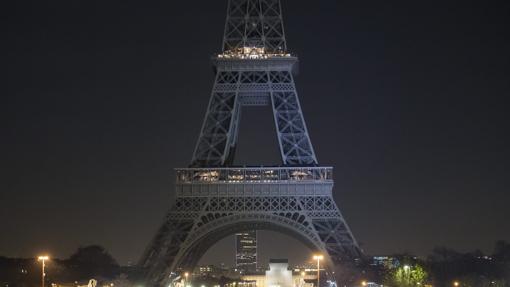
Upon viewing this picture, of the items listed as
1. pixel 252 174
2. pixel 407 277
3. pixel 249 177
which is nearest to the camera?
pixel 407 277

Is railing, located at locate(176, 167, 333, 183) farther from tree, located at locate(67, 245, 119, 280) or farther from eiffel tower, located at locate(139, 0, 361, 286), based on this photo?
tree, located at locate(67, 245, 119, 280)

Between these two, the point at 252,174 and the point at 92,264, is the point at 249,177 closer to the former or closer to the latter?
the point at 252,174

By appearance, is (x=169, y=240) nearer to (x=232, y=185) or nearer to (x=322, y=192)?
(x=232, y=185)

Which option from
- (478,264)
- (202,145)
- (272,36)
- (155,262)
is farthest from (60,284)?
(478,264)

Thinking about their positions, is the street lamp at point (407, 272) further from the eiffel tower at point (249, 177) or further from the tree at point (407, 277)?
the eiffel tower at point (249, 177)

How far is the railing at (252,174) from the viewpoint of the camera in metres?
73.6

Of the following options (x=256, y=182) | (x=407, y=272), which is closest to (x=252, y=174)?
(x=256, y=182)

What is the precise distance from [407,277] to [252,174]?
1810cm

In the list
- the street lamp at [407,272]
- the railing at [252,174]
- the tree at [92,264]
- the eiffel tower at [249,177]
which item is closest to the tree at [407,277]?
the street lamp at [407,272]

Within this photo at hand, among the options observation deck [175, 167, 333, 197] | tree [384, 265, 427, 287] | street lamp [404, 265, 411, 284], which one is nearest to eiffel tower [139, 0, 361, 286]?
observation deck [175, 167, 333, 197]

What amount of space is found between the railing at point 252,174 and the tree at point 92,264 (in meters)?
12.7

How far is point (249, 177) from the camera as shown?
74688 mm

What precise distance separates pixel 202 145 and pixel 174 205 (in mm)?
7948

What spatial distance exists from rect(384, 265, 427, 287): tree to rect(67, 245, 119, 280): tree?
2756cm
